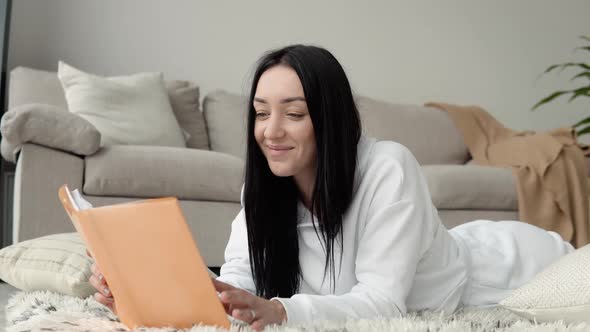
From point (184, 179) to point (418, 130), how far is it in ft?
5.65

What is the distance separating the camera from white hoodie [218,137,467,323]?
1.36 meters

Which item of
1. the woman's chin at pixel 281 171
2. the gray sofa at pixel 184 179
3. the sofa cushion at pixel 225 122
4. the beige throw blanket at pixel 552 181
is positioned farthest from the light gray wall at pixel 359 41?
the woman's chin at pixel 281 171

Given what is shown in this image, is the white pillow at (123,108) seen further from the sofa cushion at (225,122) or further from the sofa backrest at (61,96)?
the sofa cushion at (225,122)

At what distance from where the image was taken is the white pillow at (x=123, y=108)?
3666 millimetres

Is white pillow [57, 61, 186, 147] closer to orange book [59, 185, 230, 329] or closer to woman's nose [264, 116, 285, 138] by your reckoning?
woman's nose [264, 116, 285, 138]

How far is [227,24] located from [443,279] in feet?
11.1

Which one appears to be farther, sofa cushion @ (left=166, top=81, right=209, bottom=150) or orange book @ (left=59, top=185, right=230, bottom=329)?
sofa cushion @ (left=166, top=81, right=209, bottom=150)

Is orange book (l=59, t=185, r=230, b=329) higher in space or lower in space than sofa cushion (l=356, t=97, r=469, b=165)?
higher

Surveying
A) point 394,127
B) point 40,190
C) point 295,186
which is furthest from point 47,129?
point 394,127

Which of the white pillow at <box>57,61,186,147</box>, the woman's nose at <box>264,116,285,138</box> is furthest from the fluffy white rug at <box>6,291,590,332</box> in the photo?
the white pillow at <box>57,61,186,147</box>

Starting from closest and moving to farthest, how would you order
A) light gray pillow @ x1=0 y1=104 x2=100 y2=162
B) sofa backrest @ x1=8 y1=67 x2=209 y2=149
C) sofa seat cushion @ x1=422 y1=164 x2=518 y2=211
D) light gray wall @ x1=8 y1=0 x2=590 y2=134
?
light gray pillow @ x1=0 y1=104 x2=100 y2=162, sofa seat cushion @ x1=422 y1=164 x2=518 y2=211, sofa backrest @ x1=8 y1=67 x2=209 y2=149, light gray wall @ x1=8 y1=0 x2=590 y2=134

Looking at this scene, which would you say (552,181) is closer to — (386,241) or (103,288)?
(386,241)

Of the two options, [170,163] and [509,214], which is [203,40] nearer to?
[170,163]

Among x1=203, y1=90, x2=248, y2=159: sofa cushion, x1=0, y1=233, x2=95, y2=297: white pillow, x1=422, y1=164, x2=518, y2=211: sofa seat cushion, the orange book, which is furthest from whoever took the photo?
x1=203, y1=90, x2=248, y2=159: sofa cushion
